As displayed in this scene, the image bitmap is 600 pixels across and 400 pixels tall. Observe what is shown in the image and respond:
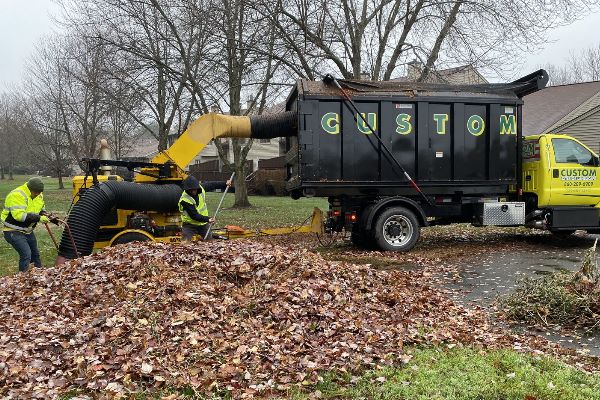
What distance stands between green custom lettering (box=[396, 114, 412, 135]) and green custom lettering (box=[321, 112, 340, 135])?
120 centimetres

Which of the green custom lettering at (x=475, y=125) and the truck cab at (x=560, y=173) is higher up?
the green custom lettering at (x=475, y=125)

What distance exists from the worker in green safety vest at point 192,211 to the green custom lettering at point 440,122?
15.5 ft

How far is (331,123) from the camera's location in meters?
10.0

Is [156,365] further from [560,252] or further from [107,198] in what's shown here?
[560,252]

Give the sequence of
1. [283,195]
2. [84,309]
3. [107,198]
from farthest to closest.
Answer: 1. [283,195]
2. [107,198]
3. [84,309]

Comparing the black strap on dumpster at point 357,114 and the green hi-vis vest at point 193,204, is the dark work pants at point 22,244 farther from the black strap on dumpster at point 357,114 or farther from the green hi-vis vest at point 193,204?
the black strap on dumpster at point 357,114

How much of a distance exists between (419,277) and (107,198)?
5.14 metres

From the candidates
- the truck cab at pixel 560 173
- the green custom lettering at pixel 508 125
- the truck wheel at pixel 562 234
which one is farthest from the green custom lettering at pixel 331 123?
the truck wheel at pixel 562 234

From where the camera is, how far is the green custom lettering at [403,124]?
1030 centimetres

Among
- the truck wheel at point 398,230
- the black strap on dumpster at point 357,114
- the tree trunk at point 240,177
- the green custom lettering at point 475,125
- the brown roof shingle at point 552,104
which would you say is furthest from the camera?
the brown roof shingle at point 552,104

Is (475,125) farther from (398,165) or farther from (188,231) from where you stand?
(188,231)

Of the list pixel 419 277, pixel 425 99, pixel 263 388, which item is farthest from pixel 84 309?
pixel 425 99

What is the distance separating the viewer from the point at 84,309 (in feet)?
18.2

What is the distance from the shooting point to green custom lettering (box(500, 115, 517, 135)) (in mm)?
10859
